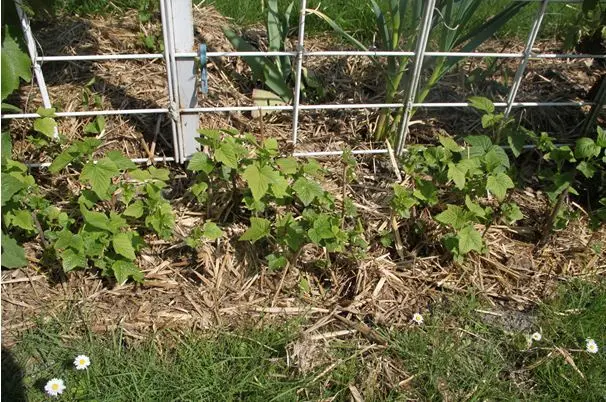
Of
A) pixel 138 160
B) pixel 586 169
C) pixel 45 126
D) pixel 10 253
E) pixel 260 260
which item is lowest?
pixel 260 260

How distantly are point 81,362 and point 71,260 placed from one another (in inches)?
14.2

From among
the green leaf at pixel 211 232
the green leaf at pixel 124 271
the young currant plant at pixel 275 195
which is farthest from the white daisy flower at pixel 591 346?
the green leaf at pixel 124 271

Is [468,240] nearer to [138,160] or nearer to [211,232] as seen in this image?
[211,232]

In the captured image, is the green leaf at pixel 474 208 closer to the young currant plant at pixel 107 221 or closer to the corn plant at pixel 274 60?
the corn plant at pixel 274 60

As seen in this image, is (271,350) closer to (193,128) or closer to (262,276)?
(262,276)

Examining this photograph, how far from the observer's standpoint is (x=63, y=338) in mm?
2234

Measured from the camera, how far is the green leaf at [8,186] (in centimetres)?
213

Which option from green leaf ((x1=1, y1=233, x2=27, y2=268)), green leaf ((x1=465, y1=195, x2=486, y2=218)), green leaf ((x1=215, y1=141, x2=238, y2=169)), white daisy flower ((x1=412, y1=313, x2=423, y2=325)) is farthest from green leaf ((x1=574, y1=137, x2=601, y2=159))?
green leaf ((x1=1, y1=233, x2=27, y2=268))

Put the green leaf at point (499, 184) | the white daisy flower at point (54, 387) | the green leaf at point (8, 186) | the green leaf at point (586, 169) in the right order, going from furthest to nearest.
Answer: the green leaf at point (586, 169) → the green leaf at point (499, 184) → the green leaf at point (8, 186) → the white daisy flower at point (54, 387)

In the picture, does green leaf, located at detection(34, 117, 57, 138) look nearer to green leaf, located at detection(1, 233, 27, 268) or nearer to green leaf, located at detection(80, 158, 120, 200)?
green leaf, located at detection(80, 158, 120, 200)

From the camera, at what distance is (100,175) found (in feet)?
7.54

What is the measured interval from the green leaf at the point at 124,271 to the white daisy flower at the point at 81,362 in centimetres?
30

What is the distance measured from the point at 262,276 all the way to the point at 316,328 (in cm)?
30

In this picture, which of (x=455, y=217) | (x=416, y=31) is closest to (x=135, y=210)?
(x=455, y=217)
